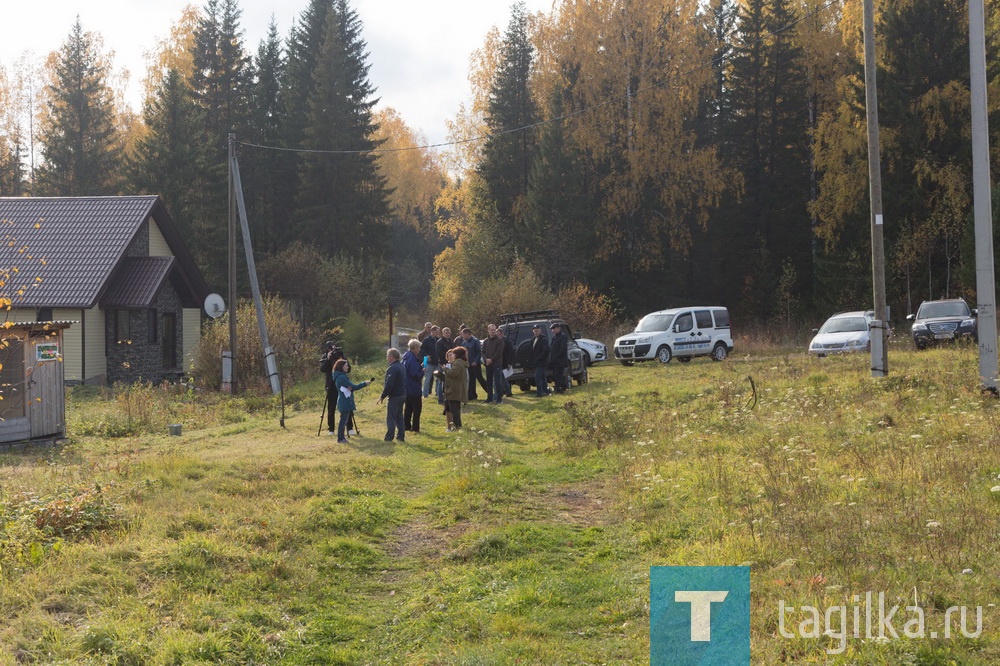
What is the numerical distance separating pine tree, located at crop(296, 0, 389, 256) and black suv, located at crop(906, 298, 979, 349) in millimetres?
31758

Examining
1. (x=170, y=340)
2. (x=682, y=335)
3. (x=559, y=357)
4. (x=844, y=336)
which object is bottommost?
(x=559, y=357)

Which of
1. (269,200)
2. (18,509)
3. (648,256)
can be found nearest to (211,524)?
(18,509)

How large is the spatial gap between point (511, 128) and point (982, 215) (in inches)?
1494

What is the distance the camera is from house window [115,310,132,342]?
32.0 metres

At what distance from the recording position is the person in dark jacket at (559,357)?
879 inches

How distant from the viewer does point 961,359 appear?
61.3 feet

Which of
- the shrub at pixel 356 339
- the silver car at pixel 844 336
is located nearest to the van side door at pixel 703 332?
the silver car at pixel 844 336

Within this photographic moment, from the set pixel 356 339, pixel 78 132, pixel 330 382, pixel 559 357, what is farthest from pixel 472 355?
pixel 78 132

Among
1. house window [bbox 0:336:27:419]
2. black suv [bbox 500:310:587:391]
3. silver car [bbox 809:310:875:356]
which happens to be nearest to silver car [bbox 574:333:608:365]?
black suv [bbox 500:310:587:391]

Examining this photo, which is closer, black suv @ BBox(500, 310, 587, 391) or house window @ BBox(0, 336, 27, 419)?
house window @ BBox(0, 336, 27, 419)

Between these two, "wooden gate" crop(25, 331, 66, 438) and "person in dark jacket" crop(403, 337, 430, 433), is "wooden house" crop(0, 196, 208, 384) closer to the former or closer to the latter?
"wooden gate" crop(25, 331, 66, 438)

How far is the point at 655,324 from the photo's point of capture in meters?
31.6

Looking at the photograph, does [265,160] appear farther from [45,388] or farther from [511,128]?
[45,388]

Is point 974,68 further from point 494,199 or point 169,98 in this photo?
point 169,98
